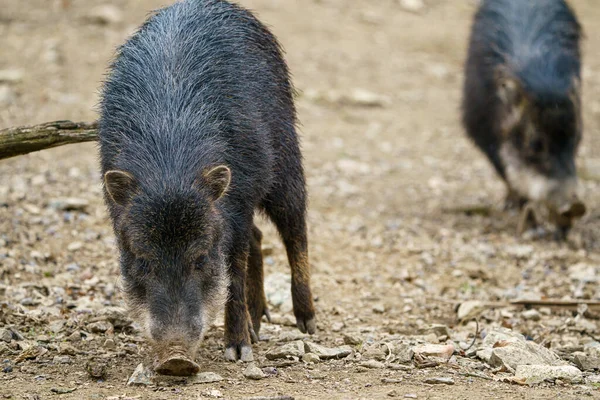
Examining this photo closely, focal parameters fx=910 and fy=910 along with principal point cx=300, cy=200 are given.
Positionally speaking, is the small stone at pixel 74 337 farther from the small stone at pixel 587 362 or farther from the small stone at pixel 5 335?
the small stone at pixel 587 362

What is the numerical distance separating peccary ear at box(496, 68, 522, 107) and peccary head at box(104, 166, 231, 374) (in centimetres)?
529

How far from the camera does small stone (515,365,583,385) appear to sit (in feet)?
14.2

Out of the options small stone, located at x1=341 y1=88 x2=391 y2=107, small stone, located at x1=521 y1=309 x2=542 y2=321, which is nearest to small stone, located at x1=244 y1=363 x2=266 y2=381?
small stone, located at x1=521 y1=309 x2=542 y2=321

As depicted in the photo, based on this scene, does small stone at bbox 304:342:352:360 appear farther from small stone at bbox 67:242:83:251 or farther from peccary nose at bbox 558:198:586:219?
peccary nose at bbox 558:198:586:219

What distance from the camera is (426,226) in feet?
28.1

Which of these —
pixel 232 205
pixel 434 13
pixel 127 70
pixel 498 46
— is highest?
pixel 434 13

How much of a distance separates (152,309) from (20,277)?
2168mm

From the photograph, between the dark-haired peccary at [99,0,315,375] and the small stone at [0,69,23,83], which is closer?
the dark-haired peccary at [99,0,315,375]

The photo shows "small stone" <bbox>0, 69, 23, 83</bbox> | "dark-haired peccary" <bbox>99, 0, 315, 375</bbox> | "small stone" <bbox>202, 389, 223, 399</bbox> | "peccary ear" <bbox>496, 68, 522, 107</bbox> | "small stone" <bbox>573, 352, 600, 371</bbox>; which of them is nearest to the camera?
"small stone" <bbox>202, 389, 223, 399</bbox>

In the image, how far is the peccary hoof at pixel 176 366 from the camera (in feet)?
12.5

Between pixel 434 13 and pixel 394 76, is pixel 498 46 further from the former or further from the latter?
pixel 434 13

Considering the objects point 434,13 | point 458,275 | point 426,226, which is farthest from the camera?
point 434,13

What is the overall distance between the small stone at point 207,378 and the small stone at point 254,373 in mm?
136

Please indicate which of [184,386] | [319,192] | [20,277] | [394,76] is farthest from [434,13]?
[184,386]
